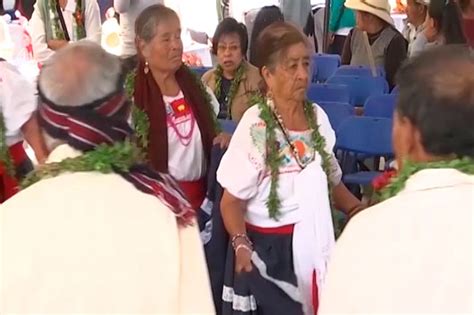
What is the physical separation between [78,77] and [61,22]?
12.4 feet

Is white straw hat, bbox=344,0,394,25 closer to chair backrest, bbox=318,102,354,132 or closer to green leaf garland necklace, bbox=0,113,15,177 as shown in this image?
chair backrest, bbox=318,102,354,132

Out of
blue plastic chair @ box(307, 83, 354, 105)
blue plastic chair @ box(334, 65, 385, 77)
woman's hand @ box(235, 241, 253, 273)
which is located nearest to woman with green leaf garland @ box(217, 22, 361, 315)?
woman's hand @ box(235, 241, 253, 273)

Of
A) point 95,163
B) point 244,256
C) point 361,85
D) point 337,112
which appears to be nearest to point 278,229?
point 244,256

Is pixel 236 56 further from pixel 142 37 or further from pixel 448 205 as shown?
pixel 448 205

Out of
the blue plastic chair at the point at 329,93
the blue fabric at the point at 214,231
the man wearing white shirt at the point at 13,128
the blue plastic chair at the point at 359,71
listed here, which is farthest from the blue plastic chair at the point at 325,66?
the man wearing white shirt at the point at 13,128

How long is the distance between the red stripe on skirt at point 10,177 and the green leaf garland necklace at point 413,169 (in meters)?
1.48

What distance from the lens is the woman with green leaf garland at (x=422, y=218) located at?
1800 mm

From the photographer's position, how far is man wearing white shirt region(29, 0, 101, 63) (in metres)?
5.65

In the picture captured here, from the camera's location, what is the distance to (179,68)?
134 inches

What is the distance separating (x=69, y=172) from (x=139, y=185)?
0.15m

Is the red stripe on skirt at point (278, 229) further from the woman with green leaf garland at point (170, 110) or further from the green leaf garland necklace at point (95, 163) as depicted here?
the green leaf garland necklace at point (95, 163)

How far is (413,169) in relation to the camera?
1.91 m

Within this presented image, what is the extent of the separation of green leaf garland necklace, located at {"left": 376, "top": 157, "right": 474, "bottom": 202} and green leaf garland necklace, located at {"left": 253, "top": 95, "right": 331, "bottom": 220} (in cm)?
92

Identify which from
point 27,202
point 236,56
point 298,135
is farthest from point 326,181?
point 236,56
